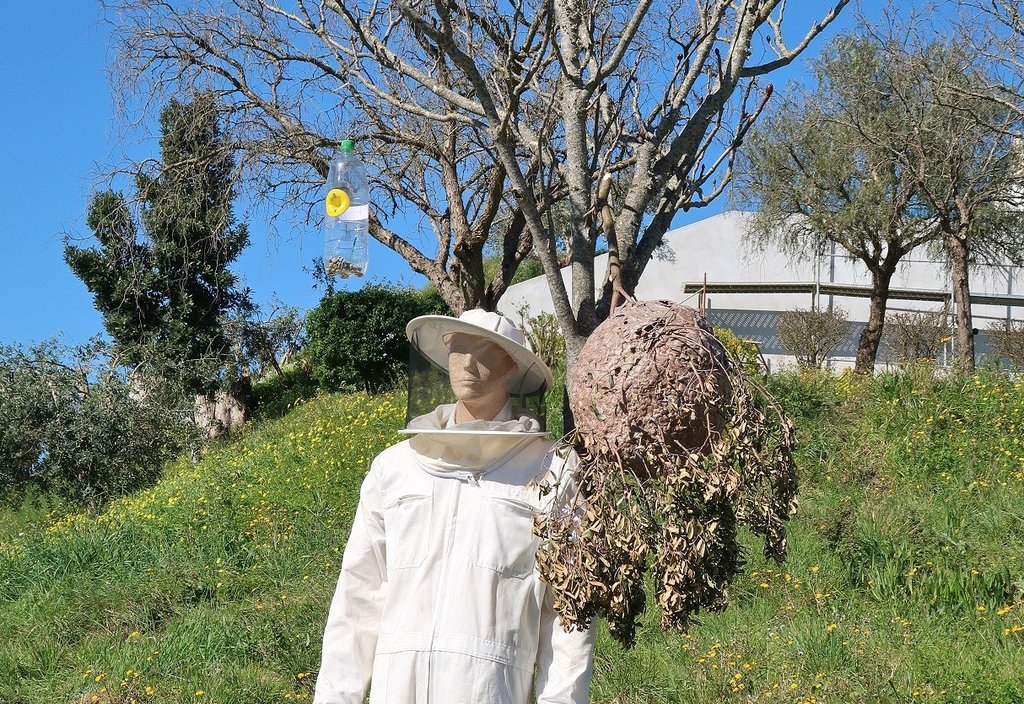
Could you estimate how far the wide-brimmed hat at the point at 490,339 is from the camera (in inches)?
132

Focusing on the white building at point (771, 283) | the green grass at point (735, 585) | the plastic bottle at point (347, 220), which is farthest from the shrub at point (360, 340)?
the white building at point (771, 283)

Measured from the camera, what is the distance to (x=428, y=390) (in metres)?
3.64

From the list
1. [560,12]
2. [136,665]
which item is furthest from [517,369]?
[136,665]

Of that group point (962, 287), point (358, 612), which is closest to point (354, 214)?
point (358, 612)

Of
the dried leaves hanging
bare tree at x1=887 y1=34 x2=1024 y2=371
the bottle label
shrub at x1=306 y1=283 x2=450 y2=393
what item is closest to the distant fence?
bare tree at x1=887 y1=34 x2=1024 y2=371

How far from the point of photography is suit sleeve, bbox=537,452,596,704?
10.1 ft

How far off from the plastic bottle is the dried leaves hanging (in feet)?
14.6

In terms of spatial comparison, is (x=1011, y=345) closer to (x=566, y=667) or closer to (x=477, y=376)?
(x=477, y=376)

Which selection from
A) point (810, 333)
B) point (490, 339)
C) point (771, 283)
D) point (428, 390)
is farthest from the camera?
point (771, 283)

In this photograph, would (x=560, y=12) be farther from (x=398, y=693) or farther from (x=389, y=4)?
(x=398, y=693)

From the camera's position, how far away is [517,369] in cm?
350

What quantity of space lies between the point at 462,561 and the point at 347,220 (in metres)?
6.59

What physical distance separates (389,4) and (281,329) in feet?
40.3

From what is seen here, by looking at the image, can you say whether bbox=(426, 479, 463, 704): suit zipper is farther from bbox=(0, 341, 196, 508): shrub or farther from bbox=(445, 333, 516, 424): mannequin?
bbox=(0, 341, 196, 508): shrub
